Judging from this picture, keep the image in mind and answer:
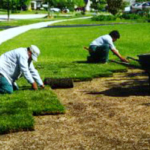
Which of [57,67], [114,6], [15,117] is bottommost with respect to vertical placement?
[114,6]

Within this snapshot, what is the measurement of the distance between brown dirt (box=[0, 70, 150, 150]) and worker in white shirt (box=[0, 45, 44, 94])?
1.16 meters

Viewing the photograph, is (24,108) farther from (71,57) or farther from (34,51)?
(71,57)

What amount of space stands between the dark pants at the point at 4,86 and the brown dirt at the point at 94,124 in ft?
4.07

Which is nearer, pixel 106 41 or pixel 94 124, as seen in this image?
pixel 94 124

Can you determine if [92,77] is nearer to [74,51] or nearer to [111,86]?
[111,86]

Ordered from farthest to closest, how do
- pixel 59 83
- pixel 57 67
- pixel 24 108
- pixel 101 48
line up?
pixel 101 48, pixel 57 67, pixel 59 83, pixel 24 108

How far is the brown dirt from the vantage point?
6.32 meters

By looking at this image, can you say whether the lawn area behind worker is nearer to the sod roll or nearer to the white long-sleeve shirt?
the white long-sleeve shirt

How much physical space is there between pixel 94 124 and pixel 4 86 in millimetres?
2644

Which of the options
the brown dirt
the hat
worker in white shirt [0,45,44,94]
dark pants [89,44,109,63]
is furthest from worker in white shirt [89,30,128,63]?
the hat

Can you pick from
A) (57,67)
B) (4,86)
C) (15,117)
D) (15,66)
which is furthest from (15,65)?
(57,67)

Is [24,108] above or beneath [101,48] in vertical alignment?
beneath

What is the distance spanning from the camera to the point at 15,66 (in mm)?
8953

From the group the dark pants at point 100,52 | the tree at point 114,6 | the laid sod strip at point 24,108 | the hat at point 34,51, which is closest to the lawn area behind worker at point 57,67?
the laid sod strip at point 24,108
